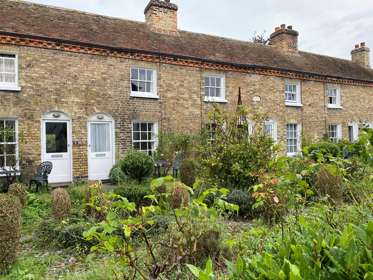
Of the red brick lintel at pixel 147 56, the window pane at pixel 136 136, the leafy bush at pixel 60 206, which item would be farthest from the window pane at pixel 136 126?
the leafy bush at pixel 60 206

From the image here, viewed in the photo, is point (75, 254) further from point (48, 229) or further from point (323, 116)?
point (323, 116)

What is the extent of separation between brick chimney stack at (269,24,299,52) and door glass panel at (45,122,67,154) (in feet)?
51.2

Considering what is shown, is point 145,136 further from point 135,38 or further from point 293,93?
point 293,93

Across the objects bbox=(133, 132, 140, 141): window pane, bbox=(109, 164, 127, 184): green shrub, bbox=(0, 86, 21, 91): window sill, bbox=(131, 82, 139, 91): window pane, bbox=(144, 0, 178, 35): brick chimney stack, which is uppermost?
bbox=(144, 0, 178, 35): brick chimney stack

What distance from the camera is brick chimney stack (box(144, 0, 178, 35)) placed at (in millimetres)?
17628

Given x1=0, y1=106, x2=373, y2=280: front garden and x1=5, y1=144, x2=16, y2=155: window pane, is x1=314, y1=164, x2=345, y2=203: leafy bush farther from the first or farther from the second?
x1=5, y1=144, x2=16, y2=155: window pane

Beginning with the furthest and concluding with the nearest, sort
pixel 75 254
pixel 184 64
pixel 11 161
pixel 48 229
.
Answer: pixel 184 64
pixel 11 161
pixel 48 229
pixel 75 254

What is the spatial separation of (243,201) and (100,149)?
9.07m

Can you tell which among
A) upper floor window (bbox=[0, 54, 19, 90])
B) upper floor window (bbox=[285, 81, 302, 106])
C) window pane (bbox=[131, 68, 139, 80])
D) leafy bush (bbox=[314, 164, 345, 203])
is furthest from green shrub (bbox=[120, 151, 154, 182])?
upper floor window (bbox=[285, 81, 302, 106])

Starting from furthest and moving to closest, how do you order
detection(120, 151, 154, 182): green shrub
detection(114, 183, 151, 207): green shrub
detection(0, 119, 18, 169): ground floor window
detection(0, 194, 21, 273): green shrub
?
detection(0, 119, 18, 169): ground floor window < detection(120, 151, 154, 182): green shrub < detection(114, 183, 151, 207): green shrub < detection(0, 194, 21, 273): green shrub

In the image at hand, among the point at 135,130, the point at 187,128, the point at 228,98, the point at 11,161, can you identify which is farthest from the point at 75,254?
the point at 228,98

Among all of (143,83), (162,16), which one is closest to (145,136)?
(143,83)

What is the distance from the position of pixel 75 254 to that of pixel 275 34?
21.3 metres

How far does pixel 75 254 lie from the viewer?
217 inches
